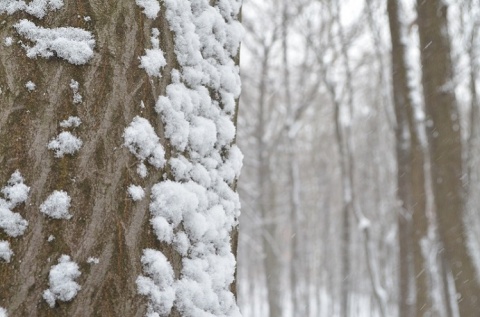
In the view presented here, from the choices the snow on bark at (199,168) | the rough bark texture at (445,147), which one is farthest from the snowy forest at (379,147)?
the snow on bark at (199,168)

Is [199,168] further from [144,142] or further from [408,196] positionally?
[408,196]

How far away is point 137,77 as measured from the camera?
47.3 inches

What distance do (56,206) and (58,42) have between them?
38 centimetres

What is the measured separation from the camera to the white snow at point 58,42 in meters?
1.14

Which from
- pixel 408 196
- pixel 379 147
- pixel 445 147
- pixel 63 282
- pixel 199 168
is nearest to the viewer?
pixel 63 282

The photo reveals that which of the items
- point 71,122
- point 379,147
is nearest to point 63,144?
point 71,122

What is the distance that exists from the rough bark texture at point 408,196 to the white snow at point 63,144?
505 cm

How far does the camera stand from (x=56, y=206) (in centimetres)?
108

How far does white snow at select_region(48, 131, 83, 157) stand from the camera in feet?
3.63

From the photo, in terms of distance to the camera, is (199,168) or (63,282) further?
(199,168)

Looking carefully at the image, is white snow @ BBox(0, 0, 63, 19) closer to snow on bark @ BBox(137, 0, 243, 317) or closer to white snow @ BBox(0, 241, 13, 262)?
snow on bark @ BBox(137, 0, 243, 317)

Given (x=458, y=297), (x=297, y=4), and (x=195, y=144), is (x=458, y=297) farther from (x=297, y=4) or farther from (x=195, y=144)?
Result: (x=297, y=4)

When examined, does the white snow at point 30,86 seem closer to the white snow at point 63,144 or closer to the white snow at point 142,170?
the white snow at point 63,144

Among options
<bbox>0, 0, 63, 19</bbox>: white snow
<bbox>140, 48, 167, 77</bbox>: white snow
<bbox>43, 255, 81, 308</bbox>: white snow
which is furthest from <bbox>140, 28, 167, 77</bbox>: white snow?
<bbox>43, 255, 81, 308</bbox>: white snow
